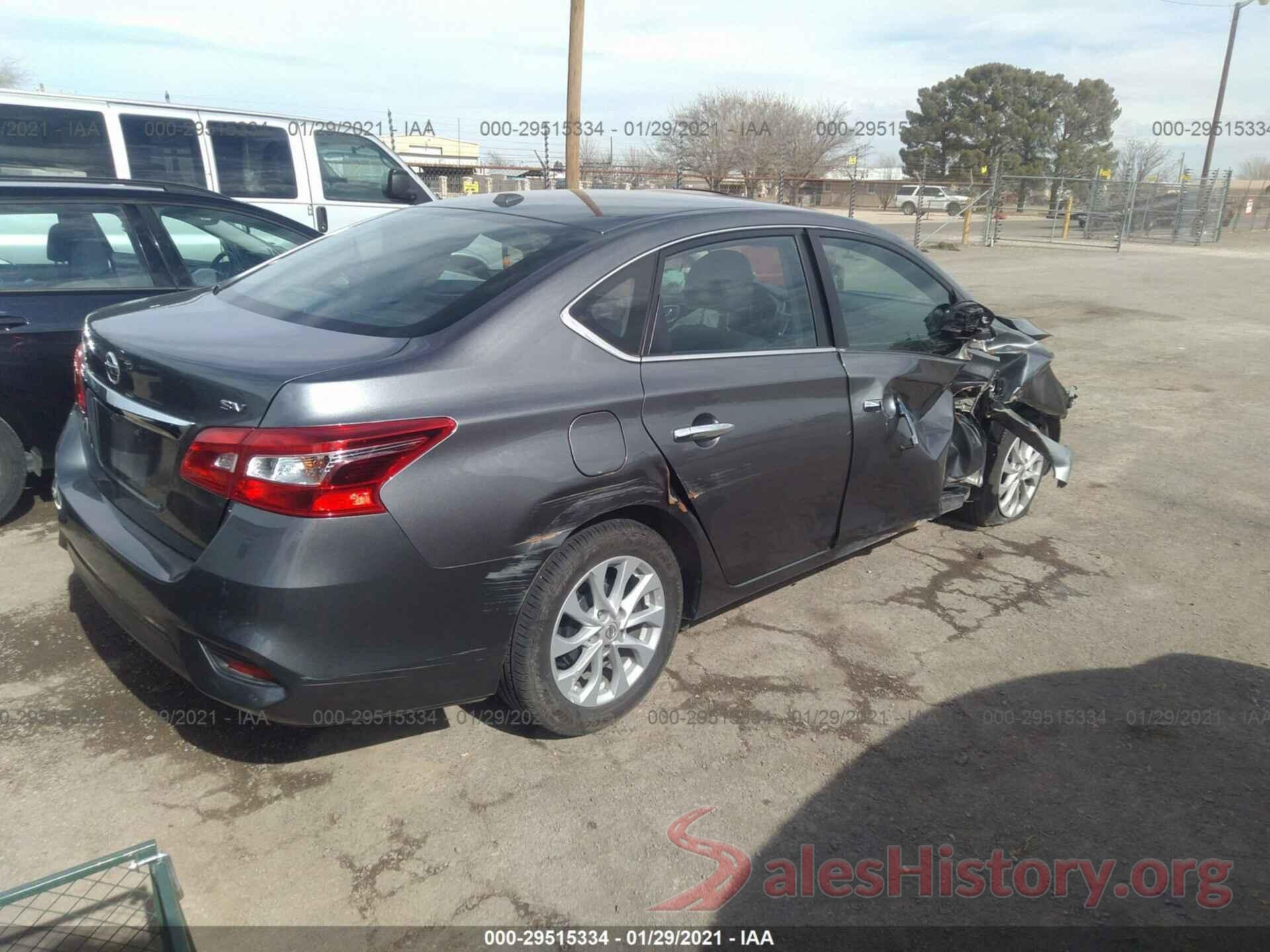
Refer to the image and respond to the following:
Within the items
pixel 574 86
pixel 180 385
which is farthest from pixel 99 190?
pixel 574 86

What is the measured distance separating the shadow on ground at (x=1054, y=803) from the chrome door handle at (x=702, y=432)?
1.14m

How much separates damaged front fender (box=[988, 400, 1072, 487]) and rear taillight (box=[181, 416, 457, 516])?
10.8 feet

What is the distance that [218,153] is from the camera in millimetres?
8273

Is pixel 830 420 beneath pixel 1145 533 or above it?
above

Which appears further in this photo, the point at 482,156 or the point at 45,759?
the point at 482,156

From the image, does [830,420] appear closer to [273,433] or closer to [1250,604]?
[273,433]

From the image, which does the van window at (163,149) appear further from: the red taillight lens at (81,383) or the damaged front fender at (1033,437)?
the damaged front fender at (1033,437)

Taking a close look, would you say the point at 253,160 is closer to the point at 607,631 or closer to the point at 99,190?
the point at 99,190

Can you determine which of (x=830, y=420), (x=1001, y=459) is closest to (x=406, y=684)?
(x=830, y=420)

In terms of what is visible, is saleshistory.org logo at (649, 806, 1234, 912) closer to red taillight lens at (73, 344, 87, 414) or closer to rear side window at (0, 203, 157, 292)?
red taillight lens at (73, 344, 87, 414)

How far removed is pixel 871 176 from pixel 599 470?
5957 cm

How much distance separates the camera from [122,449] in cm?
285

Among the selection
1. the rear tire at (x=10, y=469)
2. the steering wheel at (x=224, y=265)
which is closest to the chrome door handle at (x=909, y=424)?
the steering wheel at (x=224, y=265)

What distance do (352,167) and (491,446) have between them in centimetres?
749
